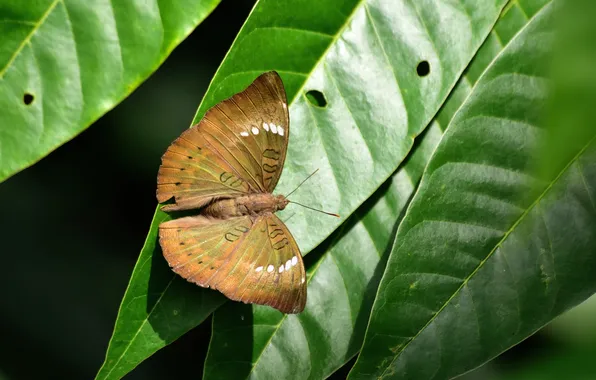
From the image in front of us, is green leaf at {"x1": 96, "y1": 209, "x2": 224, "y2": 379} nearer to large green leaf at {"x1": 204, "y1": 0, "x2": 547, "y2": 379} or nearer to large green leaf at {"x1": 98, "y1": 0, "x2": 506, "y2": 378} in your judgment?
large green leaf at {"x1": 98, "y1": 0, "x2": 506, "y2": 378}

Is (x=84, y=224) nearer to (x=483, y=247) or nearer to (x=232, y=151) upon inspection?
(x=232, y=151)

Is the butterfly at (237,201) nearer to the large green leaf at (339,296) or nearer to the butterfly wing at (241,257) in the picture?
the butterfly wing at (241,257)

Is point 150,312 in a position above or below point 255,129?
below

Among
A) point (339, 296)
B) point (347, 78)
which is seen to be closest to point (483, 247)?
point (339, 296)

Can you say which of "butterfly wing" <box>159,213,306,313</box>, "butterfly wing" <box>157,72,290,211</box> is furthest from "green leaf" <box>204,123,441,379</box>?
"butterfly wing" <box>157,72,290,211</box>

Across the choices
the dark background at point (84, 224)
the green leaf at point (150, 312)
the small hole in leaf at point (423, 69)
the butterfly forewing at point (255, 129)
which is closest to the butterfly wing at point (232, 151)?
the butterfly forewing at point (255, 129)

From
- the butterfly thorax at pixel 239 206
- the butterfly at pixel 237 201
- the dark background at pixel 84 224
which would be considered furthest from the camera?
the dark background at pixel 84 224
